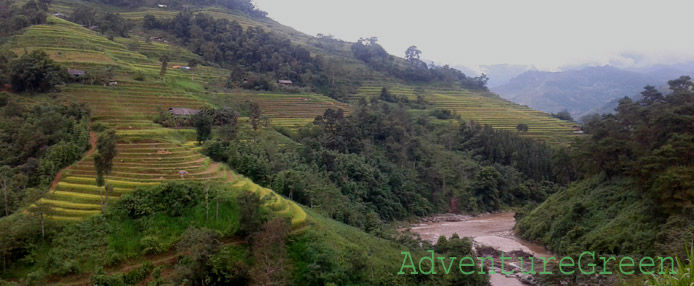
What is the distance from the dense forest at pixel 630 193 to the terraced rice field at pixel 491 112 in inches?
827

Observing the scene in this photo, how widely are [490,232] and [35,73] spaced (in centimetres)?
3595

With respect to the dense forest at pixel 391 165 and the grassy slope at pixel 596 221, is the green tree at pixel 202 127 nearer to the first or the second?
the dense forest at pixel 391 165

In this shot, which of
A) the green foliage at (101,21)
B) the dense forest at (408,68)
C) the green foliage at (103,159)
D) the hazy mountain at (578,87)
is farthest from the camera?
the hazy mountain at (578,87)

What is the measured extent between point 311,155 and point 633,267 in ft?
70.8

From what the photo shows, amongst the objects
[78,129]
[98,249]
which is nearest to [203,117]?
[78,129]

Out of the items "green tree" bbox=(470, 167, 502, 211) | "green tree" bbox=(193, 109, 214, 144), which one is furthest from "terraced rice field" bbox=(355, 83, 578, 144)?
"green tree" bbox=(193, 109, 214, 144)

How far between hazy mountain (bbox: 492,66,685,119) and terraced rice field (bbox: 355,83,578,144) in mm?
69933

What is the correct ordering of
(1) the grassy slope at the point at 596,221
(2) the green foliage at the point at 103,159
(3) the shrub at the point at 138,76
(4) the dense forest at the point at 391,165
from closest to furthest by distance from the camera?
(2) the green foliage at the point at 103,159 → (1) the grassy slope at the point at 596,221 → (4) the dense forest at the point at 391,165 → (3) the shrub at the point at 138,76

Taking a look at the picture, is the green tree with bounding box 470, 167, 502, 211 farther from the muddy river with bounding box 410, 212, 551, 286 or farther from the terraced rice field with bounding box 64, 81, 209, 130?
the terraced rice field with bounding box 64, 81, 209, 130

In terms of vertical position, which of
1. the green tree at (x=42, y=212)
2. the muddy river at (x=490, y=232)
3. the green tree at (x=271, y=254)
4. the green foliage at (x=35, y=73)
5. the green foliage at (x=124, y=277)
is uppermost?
the green foliage at (x=35, y=73)

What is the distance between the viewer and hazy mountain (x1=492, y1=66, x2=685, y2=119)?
140 m

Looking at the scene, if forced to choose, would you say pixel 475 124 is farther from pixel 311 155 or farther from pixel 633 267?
pixel 633 267

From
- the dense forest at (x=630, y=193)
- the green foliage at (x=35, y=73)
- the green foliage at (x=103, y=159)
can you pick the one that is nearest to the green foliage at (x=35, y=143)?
the green foliage at (x=35, y=73)

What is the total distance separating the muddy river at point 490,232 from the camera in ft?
90.5
